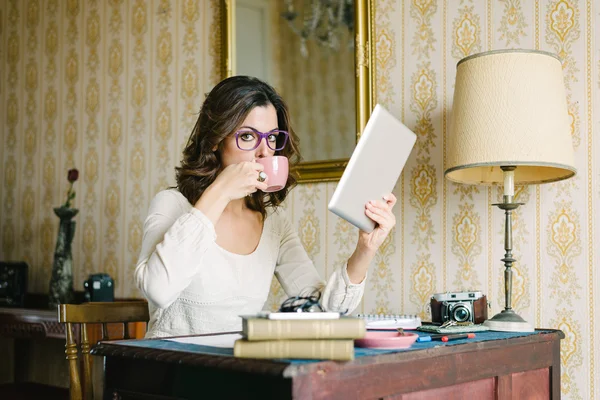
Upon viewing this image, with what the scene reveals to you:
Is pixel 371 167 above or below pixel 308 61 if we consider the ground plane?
below

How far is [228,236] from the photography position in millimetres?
1941

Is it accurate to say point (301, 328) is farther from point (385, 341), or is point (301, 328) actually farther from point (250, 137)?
point (250, 137)

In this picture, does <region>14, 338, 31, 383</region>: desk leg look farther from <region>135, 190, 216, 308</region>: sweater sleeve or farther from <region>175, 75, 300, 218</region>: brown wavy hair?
<region>135, 190, 216, 308</region>: sweater sleeve

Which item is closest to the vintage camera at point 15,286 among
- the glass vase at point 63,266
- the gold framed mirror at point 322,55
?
the glass vase at point 63,266

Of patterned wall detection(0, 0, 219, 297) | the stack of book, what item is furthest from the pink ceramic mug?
patterned wall detection(0, 0, 219, 297)

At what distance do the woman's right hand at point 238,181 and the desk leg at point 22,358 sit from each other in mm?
2361

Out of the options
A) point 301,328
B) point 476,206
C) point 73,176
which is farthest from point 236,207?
point 73,176

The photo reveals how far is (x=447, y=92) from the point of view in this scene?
2271 millimetres

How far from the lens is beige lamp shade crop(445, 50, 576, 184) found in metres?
1.77

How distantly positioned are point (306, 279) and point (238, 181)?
1.61ft

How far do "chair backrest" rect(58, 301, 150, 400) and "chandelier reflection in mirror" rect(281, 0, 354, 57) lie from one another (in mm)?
1093

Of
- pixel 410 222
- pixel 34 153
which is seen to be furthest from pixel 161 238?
pixel 34 153

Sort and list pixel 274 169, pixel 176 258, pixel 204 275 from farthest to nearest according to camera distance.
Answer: pixel 204 275 → pixel 274 169 → pixel 176 258

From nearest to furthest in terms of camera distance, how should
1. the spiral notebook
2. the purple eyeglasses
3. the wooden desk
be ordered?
1. the wooden desk
2. the spiral notebook
3. the purple eyeglasses
